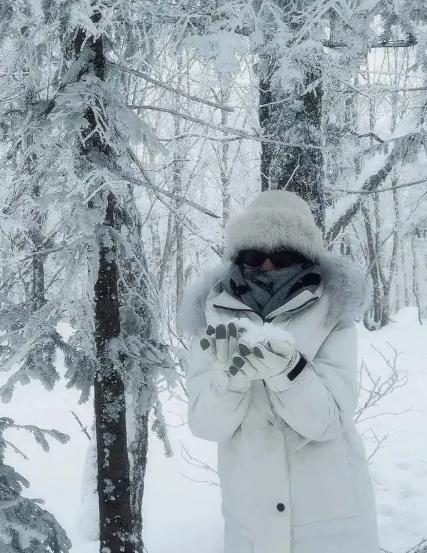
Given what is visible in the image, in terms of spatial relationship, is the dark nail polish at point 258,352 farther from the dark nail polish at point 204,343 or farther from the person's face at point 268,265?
the person's face at point 268,265

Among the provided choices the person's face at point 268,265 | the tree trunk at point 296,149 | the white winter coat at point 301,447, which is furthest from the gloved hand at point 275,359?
the tree trunk at point 296,149

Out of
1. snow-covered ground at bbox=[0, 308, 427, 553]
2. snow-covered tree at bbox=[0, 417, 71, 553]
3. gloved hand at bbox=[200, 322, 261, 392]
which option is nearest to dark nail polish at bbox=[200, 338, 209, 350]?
gloved hand at bbox=[200, 322, 261, 392]

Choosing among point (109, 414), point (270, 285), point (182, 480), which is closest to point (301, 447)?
point (270, 285)

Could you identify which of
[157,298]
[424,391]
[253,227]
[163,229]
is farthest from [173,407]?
[163,229]

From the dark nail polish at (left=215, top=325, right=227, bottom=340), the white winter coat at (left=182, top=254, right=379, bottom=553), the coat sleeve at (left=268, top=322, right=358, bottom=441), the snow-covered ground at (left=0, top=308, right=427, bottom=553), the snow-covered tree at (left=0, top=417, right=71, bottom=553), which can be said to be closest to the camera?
the dark nail polish at (left=215, top=325, right=227, bottom=340)

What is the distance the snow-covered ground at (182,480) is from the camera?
6293 mm

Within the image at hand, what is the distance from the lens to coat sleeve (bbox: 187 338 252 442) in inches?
73.0

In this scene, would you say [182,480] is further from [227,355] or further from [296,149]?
[227,355]

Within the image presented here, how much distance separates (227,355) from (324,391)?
0.41m

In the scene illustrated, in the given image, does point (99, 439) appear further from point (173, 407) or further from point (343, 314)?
point (173, 407)

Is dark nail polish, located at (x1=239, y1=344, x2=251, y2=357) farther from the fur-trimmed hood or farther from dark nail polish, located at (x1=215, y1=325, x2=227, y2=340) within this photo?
the fur-trimmed hood

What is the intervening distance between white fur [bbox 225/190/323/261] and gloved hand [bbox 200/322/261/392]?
672 mm

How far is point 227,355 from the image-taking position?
5.43ft

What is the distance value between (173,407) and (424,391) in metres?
5.49
